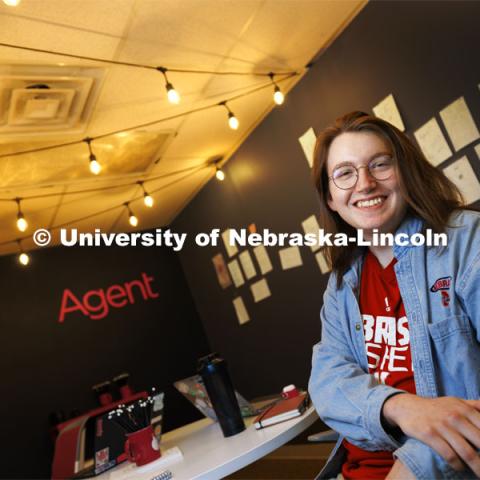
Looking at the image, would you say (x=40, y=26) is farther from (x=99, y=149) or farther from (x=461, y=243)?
(x=461, y=243)

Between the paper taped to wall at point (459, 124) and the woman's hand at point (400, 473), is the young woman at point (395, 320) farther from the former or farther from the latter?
the paper taped to wall at point (459, 124)

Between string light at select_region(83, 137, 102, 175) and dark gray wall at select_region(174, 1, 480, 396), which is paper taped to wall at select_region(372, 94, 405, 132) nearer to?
dark gray wall at select_region(174, 1, 480, 396)

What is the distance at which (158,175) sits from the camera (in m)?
5.23

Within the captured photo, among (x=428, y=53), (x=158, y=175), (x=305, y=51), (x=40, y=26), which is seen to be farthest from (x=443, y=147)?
(x=158, y=175)

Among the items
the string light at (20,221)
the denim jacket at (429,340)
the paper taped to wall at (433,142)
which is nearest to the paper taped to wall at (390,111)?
the paper taped to wall at (433,142)

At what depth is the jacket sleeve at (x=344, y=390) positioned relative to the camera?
1087 millimetres

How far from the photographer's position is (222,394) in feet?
6.49

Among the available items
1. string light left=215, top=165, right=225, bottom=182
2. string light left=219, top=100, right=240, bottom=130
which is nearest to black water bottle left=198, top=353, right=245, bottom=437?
string light left=219, top=100, right=240, bottom=130

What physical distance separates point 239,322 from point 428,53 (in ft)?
12.8

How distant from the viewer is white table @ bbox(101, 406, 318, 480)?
1628mm

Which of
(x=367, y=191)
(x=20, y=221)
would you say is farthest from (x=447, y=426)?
(x=20, y=221)

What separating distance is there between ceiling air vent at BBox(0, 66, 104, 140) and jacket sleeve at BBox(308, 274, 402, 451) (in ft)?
7.72

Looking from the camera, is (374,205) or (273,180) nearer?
(374,205)

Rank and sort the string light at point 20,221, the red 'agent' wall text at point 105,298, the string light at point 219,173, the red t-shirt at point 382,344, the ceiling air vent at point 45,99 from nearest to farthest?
the red t-shirt at point 382,344
the ceiling air vent at point 45,99
the string light at point 20,221
the string light at point 219,173
the red 'agent' wall text at point 105,298
